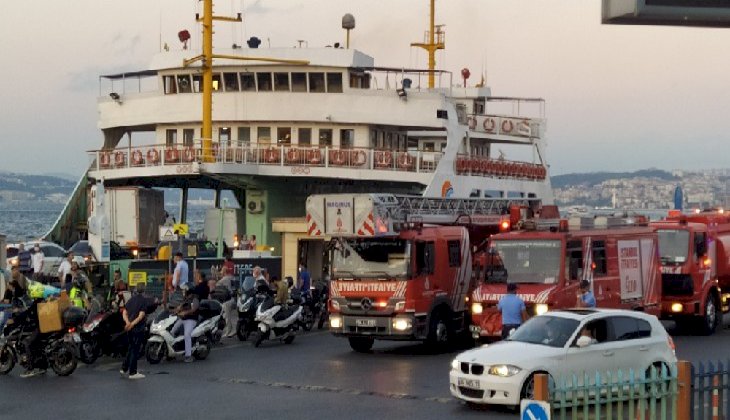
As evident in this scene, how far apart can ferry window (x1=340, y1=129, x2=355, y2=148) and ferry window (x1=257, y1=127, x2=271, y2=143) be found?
8.34ft

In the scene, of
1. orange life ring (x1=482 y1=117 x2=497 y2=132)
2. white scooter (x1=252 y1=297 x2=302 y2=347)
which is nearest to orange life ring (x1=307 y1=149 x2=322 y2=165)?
orange life ring (x1=482 y1=117 x2=497 y2=132)

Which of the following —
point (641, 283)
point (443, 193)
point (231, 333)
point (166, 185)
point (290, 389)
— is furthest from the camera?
point (166, 185)

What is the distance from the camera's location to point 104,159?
4506 centimetres

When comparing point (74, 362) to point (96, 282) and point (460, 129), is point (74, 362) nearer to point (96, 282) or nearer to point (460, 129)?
point (96, 282)

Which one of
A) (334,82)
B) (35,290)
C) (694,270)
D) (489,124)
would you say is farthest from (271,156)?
(694,270)

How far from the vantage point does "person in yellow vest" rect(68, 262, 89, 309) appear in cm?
2430

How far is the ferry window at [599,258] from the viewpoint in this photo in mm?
22875

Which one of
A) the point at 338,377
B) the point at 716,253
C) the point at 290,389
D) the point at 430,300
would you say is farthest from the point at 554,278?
the point at 716,253

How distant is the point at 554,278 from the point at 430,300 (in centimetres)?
228

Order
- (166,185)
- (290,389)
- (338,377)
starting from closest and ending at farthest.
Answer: (290,389) < (338,377) < (166,185)

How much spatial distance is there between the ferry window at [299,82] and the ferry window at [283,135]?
1.41 metres

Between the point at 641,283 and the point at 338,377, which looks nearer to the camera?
the point at 338,377

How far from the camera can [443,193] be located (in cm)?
4275

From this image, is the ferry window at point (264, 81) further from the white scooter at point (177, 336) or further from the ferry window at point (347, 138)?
the white scooter at point (177, 336)
